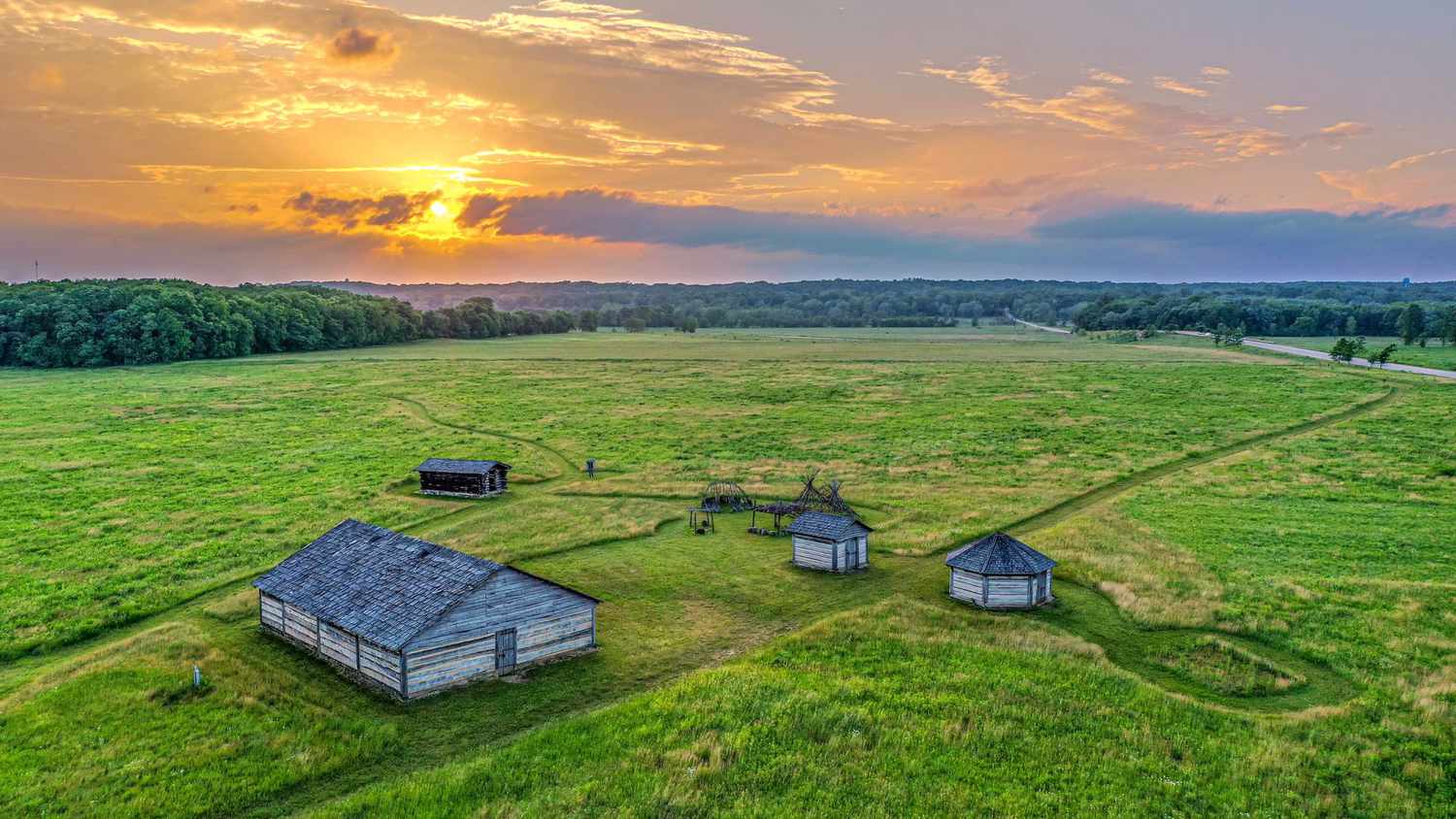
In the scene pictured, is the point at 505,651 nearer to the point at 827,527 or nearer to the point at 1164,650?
the point at 827,527

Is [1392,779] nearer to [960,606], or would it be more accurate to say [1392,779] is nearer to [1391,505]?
[960,606]

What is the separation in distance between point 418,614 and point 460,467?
25.6 metres

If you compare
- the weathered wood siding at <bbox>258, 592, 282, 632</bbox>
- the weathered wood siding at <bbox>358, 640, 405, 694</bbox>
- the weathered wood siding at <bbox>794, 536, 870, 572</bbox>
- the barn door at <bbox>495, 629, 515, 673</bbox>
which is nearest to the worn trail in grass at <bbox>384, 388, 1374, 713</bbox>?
the weathered wood siding at <bbox>794, 536, 870, 572</bbox>

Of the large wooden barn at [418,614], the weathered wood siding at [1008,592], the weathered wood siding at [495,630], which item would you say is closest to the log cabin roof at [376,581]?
the large wooden barn at [418,614]

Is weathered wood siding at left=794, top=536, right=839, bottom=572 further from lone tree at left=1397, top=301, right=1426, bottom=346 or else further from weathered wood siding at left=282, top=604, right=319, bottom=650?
lone tree at left=1397, top=301, right=1426, bottom=346

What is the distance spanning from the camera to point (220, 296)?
146 metres

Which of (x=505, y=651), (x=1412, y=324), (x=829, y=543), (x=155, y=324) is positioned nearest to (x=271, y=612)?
(x=505, y=651)

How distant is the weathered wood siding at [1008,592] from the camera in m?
31.4

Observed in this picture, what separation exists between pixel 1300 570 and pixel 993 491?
16.6m

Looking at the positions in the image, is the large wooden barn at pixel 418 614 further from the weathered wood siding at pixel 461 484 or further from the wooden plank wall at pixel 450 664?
the weathered wood siding at pixel 461 484

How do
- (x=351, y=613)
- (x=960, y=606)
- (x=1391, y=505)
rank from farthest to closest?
1. (x=1391, y=505)
2. (x=960, y=606)
3. (x=351, y=613)

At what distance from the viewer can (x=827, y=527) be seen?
35438 millimetres

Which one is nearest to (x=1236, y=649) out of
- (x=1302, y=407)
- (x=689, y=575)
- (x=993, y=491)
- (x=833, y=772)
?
(x=833, y=772)

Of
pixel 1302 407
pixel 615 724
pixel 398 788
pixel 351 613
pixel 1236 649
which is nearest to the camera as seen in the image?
pixel 398 788
